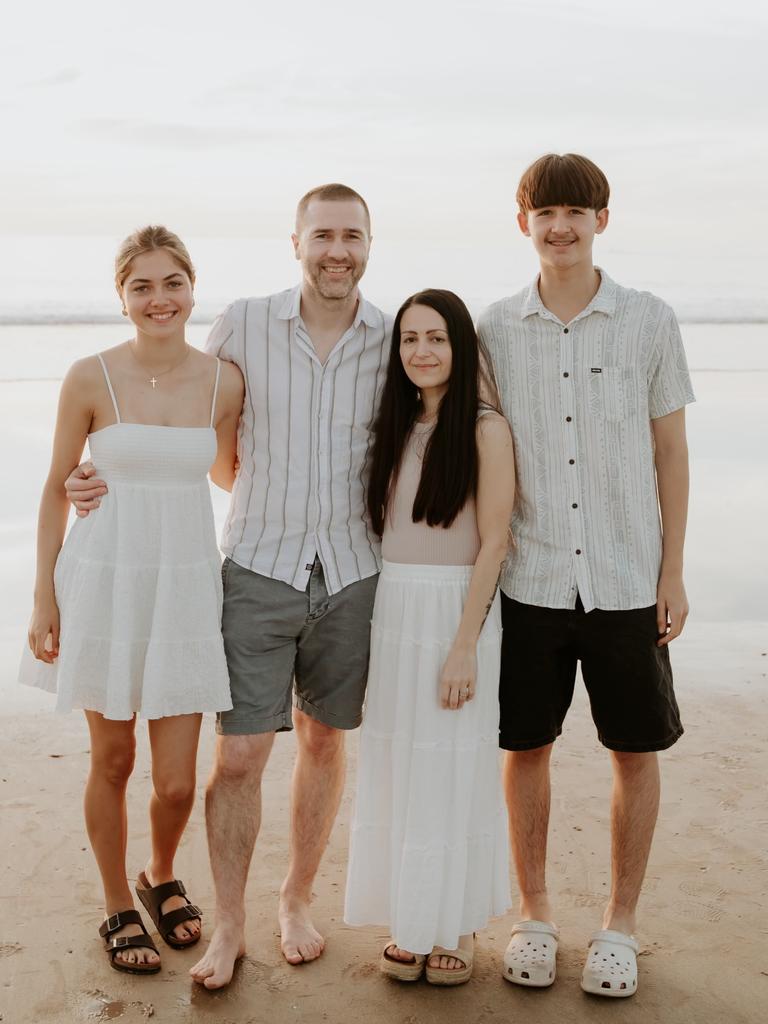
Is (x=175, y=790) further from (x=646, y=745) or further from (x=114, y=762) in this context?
(x=646, y=745)

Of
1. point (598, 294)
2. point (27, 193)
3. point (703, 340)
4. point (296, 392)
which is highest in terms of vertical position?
point (27, 193)

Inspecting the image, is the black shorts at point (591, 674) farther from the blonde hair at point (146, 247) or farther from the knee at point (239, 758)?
the blonde hair at point (146, 247)

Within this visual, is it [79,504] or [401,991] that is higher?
[79,504]

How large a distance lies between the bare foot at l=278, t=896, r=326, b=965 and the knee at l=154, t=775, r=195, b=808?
47 centimetres

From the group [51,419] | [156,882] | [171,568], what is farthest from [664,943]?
[51,419]

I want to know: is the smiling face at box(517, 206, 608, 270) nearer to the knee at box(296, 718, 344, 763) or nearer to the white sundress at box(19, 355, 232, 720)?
the white sundress at box(19, 355, 232, 720)

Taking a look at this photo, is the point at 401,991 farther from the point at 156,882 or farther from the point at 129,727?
the point at 129,727

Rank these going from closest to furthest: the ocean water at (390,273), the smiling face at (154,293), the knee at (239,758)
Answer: the smiling face at (154,293) → the knee at (239,758) → the ocean water at (390,273)

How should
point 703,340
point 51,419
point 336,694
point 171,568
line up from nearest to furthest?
1. point 171,568
2. point 336,694
3. point 51,419
4. point 703,340

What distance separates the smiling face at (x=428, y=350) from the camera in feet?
10.6

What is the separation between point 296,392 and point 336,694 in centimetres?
92

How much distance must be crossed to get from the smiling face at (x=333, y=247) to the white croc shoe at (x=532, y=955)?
1985 mm

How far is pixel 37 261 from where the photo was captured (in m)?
23.1

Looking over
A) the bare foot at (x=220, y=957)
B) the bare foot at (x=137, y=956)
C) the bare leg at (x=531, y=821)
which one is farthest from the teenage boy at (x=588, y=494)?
the bare foot at (x=137, y=956)
